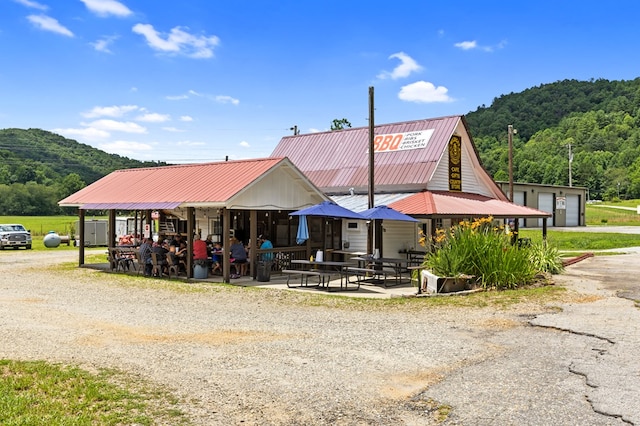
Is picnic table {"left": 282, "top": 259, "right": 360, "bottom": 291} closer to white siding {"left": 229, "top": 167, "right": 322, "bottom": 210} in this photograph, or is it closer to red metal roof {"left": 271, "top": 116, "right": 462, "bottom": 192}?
white siding {"left": 229, "top": 167, "right": 322, "bottom": 210}

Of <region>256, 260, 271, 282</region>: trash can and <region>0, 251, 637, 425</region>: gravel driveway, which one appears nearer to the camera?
<region>0, 251, 637, 425</region>: gravel driveway

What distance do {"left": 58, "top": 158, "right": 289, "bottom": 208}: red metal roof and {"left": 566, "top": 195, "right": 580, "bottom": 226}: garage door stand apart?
1706 inches

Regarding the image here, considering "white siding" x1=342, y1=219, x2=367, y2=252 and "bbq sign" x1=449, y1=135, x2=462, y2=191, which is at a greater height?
"bbq sign" x1=449, y1=135, x2=462, y2=191

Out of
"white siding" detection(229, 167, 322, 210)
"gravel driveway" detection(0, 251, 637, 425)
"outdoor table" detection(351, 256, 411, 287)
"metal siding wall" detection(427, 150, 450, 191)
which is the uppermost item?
"metal siding wall" detection(427, 150, 450, 191)

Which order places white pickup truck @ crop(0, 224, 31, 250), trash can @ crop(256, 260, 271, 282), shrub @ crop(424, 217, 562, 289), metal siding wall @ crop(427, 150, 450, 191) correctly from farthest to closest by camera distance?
white pickup truck @ crop(0, 224, 31, 250) → metal siding wall @ crop(427, 150, 450, 191) → trash can @ crop(256, 260, 271, 282) → shrub @ crop(424, 217, 562, 289)

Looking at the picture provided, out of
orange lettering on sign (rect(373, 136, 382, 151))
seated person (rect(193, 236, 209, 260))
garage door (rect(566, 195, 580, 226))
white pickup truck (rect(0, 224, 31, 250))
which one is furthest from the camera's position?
garage door (rect(566, 195, 580, 226))

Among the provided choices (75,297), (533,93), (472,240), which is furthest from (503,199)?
(533,93)

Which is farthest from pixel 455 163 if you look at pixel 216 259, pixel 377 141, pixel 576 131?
pixel 576 131

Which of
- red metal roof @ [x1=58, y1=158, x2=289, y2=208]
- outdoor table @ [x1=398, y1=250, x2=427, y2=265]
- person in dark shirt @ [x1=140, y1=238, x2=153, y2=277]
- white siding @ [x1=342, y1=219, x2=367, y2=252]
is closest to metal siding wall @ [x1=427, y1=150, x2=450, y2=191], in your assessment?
outdoor table @ [x1=398, y1=250, x2=427, y2=265]

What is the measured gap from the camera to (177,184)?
21188 millimetres

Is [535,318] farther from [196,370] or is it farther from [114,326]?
[114,326]

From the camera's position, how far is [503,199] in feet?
95.1

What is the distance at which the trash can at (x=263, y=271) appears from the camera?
1809cm

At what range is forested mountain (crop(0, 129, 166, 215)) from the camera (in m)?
78.8
